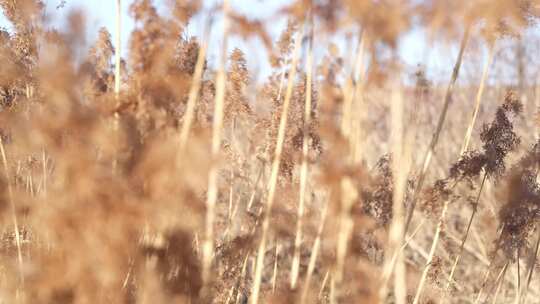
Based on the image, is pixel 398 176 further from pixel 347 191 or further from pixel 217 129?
pixel 217 129

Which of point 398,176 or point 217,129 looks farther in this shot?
point 398,176

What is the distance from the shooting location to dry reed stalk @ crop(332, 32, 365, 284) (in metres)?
2.30

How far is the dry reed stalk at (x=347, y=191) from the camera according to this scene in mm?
2303

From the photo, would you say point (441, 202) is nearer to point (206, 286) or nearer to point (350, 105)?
point (350, 105)

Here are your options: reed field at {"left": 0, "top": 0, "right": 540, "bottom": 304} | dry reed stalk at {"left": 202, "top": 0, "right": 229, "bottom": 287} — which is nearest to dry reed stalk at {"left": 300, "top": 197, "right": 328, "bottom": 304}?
reed field at {"left": 0, "top": 0, "right": 540, "bottom": 304}

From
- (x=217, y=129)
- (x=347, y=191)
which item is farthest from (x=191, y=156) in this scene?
(x=347, y=191)

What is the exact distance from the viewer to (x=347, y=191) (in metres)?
2.33

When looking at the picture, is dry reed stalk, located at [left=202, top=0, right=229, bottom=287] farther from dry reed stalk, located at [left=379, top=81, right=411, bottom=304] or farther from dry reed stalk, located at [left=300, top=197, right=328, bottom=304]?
dry reed stalk, located at [left=379, top=81, right=411, bottom=304]

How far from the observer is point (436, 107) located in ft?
31.2

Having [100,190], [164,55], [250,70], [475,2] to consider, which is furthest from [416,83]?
[100,190]

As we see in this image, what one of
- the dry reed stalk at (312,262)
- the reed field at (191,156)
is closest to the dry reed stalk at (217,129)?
the reed field at (191,156)

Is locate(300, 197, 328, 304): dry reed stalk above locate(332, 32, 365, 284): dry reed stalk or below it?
below

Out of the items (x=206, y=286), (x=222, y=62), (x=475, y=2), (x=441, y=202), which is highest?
(x=475, y=2)

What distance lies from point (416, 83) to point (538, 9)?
0.61 metres
